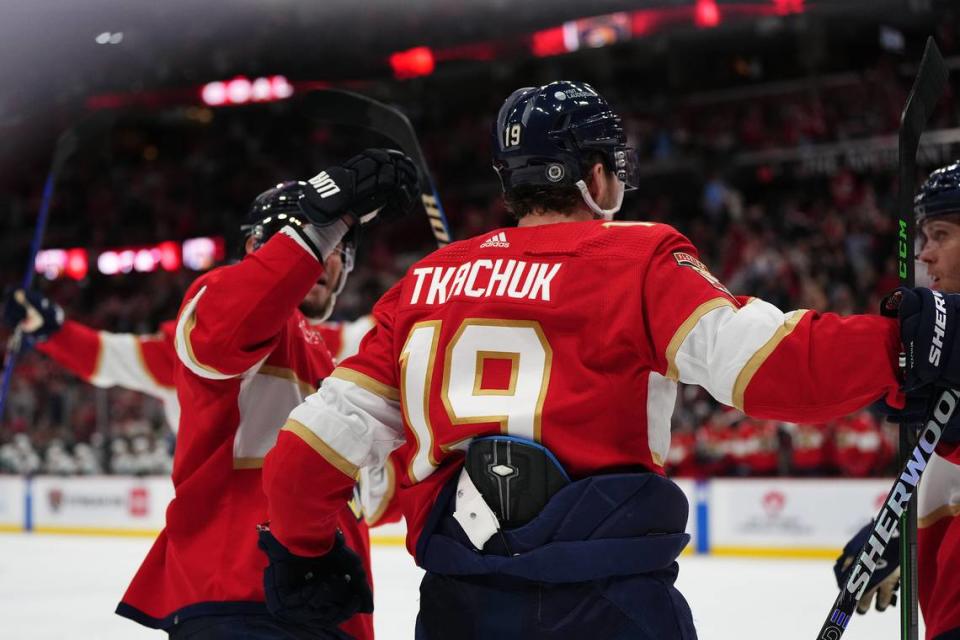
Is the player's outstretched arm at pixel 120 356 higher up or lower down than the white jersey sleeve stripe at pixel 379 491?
higher up

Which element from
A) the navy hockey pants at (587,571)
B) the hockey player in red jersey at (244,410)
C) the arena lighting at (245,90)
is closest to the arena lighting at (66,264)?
the arena lighting at (245,90)

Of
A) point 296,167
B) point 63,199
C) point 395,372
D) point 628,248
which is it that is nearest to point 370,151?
point 395,372

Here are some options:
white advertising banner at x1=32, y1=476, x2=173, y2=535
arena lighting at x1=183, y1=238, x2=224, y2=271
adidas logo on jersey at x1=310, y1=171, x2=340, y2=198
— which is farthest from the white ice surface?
arena lighting at x1=183, y1=238, x2=224, y2=271

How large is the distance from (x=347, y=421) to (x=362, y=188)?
49cm

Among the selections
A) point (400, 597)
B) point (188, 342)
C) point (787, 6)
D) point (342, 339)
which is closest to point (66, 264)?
point (787, 6)

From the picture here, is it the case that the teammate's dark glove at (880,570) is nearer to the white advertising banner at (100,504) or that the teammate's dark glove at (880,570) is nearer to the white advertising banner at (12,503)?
the white advertising banner at (100,504)

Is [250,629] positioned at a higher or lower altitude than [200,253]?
lower

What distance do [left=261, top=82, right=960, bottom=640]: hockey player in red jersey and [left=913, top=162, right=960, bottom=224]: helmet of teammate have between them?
2.67 feet

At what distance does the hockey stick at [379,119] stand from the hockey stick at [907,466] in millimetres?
1076

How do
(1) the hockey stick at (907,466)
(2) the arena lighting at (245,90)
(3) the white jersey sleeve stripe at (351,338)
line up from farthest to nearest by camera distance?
1. (2) the arena lighting at (245,90)
2. (3) the white jersey sleeve stripe at (351,338)
3. (1) the hockey stick at (907,466)

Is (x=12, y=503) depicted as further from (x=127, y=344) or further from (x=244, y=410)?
(x=244, y=410)

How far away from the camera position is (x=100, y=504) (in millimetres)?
9984

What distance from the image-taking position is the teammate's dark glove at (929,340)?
4.52ft

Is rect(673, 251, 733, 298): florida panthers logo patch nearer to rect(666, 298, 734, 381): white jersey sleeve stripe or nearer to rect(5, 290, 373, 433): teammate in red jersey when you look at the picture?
rect(666, 298, 734, 381): white jersey sleeve stripe
